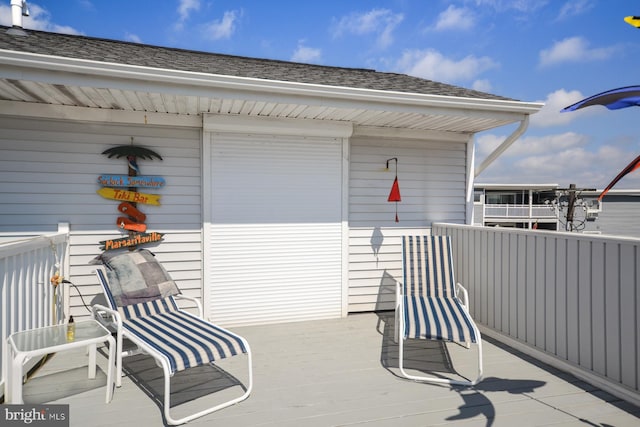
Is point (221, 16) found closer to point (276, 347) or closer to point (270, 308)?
point (270, 308)

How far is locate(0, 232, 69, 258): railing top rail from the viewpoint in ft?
8.41

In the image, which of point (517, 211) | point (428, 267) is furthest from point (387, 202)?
point (517, 211)

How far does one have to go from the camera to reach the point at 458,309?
3.67 metres

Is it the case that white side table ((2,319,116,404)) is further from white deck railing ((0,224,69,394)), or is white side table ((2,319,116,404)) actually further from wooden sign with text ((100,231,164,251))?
wooden sign with text ((100,231,164,251))

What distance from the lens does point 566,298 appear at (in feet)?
10.3

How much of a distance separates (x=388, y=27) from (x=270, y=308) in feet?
25.7

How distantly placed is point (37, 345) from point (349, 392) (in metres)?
2.15

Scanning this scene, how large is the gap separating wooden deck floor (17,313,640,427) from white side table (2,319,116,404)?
0.29 m

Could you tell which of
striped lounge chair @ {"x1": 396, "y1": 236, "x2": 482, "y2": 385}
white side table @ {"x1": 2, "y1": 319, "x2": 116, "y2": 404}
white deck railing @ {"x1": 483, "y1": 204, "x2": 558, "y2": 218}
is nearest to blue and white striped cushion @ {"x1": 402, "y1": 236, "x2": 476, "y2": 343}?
striped lounge chair @ {"x1": 396, "y1": 236, "x2": 482, "y2": 385}

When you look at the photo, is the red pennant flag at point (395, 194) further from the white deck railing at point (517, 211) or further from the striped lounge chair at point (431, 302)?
the white deck railing at point (517, 211)

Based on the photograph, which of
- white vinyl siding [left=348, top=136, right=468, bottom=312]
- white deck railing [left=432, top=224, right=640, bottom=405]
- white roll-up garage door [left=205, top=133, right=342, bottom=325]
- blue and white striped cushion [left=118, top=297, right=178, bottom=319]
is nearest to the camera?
white deck railing [left=432, top=224, right=640, bottom=405]

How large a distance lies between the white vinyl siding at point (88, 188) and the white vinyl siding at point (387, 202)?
6.57ft

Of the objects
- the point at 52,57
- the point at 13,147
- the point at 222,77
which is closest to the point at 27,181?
the point at 13,147

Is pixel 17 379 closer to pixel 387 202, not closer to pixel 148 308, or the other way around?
pixel 148 308
